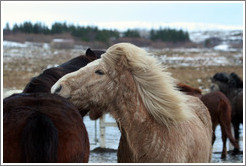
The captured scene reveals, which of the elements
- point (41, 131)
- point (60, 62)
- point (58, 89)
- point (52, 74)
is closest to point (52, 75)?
point (52, 74)

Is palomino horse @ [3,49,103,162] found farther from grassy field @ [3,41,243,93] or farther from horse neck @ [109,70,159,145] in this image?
grassy field @ [3,41,243,93]

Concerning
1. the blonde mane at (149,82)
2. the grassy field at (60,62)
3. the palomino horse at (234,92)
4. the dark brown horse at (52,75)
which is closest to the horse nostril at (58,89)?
the dark brown horse at (52,75)

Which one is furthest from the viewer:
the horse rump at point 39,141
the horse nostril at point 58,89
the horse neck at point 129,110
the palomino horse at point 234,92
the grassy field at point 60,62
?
the grassy field at point 60,62

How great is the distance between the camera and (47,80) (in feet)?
13.9

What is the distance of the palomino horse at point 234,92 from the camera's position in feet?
37.6

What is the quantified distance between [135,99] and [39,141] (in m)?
1.16

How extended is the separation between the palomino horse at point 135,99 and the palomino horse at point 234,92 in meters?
8.29

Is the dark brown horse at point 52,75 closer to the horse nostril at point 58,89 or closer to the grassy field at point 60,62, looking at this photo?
the horse nostril at point 58,89

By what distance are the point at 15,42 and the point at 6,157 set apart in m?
40.8

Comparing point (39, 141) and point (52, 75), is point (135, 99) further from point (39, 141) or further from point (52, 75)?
point (52, 75)

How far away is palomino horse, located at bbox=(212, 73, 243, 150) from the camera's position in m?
11.5

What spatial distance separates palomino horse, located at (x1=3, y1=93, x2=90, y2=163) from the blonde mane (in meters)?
0.78

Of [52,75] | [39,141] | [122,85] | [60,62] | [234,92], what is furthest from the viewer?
[60,62]

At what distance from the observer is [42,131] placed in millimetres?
2637
